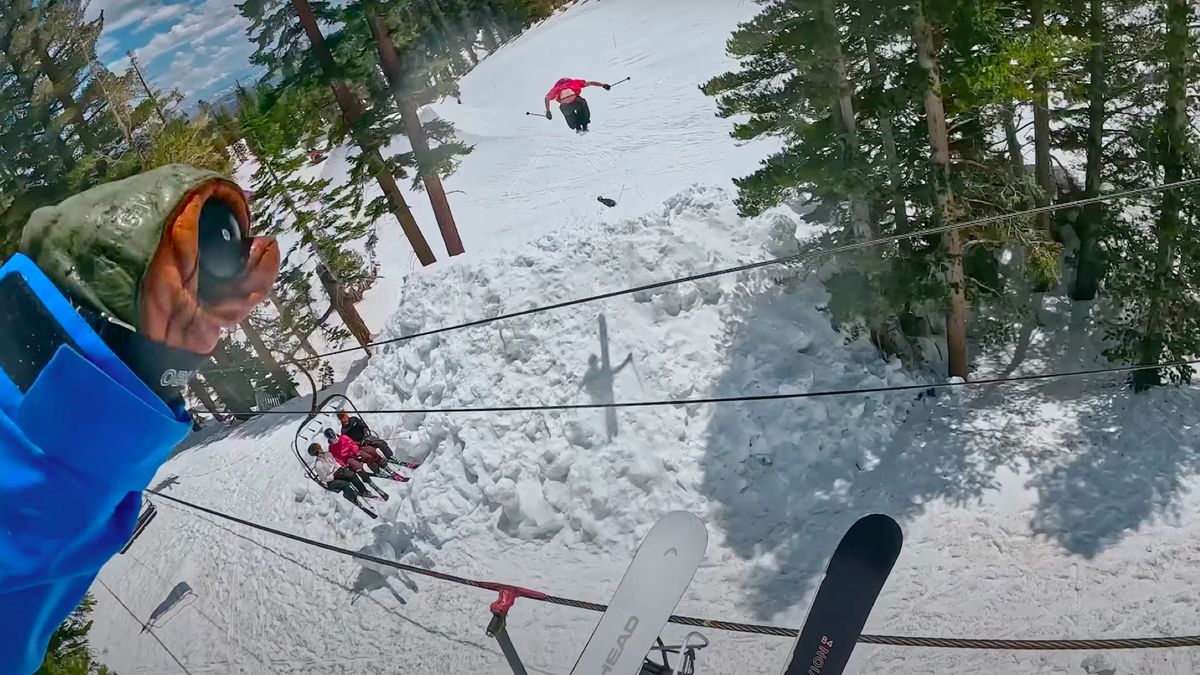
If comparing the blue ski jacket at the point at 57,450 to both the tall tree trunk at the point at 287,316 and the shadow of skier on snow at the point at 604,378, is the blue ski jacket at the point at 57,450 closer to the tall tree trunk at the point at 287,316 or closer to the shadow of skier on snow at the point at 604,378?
the shadow of skier on snow at the point at 604,378

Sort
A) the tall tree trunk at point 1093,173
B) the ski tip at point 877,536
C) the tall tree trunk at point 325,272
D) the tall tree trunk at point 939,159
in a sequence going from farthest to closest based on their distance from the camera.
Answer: the tall tree trunk at point 325,272 → the tall tree trunk at point 1093,173 → the tall tree trunk at point 939,159 → the ski tip at point 877,536

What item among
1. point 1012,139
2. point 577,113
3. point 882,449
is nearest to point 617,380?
point 882,449

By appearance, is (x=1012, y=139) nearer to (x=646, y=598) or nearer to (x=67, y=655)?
(x=646, y=598)

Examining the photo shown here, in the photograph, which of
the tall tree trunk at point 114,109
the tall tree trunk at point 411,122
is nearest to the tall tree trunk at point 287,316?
the tall tree trunk at point 114,109

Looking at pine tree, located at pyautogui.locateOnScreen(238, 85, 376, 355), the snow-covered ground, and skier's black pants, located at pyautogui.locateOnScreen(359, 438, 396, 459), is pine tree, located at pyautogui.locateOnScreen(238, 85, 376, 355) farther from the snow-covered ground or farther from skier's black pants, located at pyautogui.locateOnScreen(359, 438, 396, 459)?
skier's black pants, located at pyautogui.locateOnScreen(359, 438, 396, 459)

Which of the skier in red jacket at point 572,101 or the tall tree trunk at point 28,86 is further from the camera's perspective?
the skier in red jacket at point 572,101
